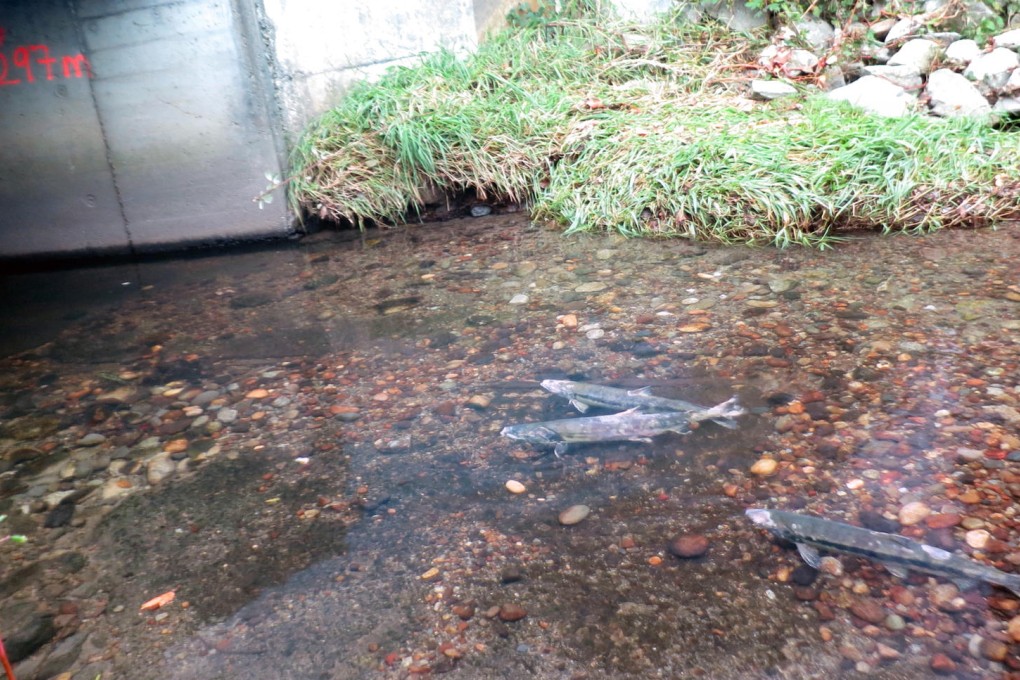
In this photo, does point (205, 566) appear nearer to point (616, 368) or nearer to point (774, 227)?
point (616, 368)

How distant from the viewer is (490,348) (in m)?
4.21

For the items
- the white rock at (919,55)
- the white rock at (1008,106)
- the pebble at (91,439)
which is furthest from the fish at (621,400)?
the white rock at (919,55)

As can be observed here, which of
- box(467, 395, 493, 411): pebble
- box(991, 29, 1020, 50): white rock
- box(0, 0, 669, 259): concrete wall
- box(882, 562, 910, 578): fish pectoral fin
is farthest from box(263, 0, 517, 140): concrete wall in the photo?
box(882, 562, 910, 578): fish pectoral fin

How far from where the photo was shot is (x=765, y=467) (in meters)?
2.98

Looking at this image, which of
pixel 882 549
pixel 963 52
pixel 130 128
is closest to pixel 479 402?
pixel 882 549

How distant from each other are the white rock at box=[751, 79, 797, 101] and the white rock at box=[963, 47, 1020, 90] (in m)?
1.40

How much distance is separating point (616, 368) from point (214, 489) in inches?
78.5

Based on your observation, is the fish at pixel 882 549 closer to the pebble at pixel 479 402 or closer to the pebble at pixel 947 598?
Answer: the pebble at pixel 947 598

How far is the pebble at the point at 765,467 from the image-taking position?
2951mm

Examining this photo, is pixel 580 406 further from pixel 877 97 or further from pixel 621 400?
pixel 877 97

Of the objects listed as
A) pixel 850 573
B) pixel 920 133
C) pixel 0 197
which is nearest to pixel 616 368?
pixel 850 573

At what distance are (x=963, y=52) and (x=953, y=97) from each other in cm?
59

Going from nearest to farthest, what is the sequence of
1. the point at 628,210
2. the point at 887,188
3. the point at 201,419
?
the point at 201,419 < the point at 887,188 < the point at 628,210

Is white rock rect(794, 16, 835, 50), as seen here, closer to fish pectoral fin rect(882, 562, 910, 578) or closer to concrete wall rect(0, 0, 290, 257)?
concrete wall rect(0, 0, 290, 257)
